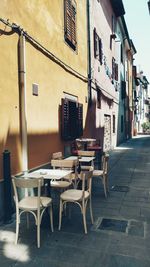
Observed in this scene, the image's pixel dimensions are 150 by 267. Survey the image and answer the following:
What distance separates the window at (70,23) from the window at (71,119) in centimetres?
204

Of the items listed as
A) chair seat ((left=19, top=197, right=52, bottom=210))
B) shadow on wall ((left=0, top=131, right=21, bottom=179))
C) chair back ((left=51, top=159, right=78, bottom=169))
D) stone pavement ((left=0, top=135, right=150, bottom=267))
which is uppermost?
shadow on wall ((left=0, top=131, right=21, bottom=179))

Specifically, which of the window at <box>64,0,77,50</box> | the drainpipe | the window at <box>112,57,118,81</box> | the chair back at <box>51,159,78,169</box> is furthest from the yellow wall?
the window at <box>112,57,118,81</box>

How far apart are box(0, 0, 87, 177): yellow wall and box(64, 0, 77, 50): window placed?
238 millimetres

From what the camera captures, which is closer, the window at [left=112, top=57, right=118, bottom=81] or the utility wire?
the utility wire

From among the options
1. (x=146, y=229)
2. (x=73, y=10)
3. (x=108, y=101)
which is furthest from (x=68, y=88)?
(x=108, y=101)

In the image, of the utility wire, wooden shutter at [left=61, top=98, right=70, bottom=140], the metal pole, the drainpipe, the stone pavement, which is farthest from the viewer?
wooden shutter at [left=61, top=98, right=70, bottom=140]

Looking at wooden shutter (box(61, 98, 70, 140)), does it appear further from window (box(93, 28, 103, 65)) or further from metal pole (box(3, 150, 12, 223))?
window (box(93, 28, 103, 65))

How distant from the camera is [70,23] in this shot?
29.7 ft

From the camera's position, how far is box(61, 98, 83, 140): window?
27.2ft

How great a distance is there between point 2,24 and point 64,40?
3731 millimetres

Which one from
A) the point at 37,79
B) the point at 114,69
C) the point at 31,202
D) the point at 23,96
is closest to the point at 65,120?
the point at 37,79

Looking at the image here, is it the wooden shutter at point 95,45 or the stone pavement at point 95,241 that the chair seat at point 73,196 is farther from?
the wooden shutter at point 95,45

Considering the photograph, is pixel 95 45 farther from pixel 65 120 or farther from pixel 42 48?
pixel 42 48

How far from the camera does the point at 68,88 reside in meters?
8.97
